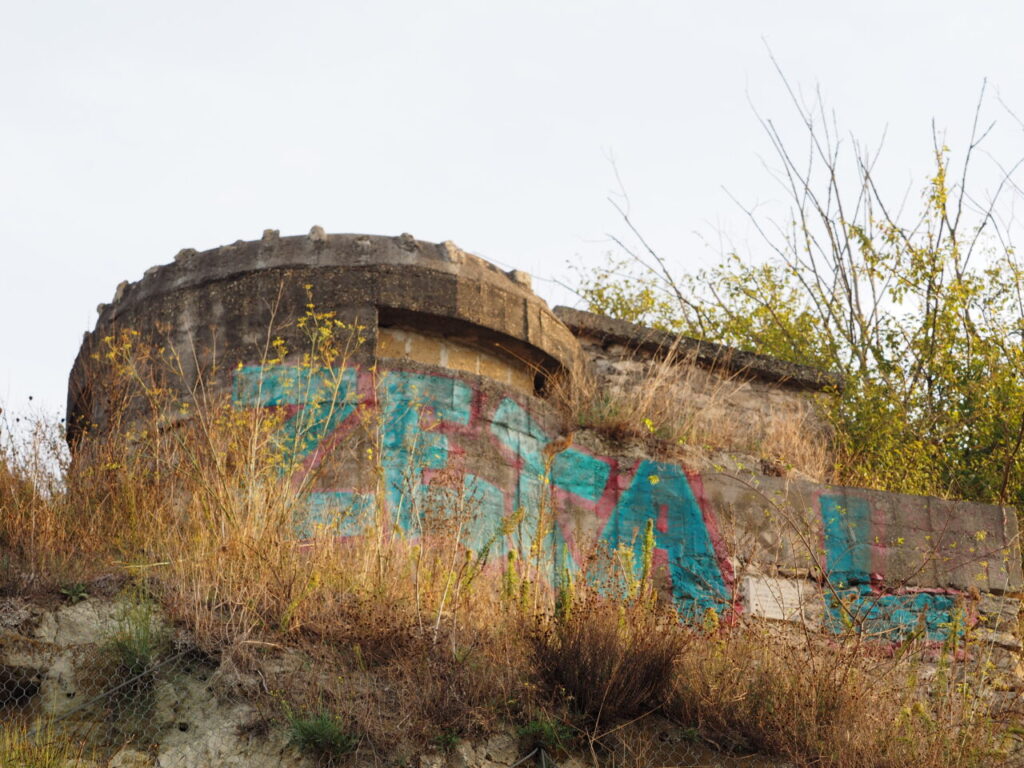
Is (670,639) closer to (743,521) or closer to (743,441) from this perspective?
(743,521)

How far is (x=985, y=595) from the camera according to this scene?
8.12m

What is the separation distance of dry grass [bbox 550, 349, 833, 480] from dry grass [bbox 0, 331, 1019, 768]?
6.04ft

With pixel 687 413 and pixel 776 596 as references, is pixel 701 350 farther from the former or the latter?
pixel 776 596

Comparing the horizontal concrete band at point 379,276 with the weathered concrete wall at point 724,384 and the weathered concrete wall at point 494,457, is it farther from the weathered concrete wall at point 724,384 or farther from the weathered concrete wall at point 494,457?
the weathered concrete wall at point 724,384

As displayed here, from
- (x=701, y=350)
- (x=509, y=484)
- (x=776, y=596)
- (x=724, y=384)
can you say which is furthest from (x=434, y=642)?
(x=701, y=350)

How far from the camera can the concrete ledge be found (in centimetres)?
1003

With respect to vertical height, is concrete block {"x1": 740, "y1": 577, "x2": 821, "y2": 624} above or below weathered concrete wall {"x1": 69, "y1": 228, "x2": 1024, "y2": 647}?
below

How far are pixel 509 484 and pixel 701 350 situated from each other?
9.78 feet

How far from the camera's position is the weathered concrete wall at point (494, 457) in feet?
25.2

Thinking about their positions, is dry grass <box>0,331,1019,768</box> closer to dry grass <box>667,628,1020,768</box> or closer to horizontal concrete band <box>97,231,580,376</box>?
dry grass <box>667,628,1020,768</box>

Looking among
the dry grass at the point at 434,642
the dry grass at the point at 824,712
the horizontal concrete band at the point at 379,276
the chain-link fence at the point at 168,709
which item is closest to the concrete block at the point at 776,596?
the dry grass at the point at 434,642

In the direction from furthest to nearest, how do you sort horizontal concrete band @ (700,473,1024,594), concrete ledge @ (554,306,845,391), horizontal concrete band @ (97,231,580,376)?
concrete ledge @ (554,306,845,391) → horizontal concrete band @ (97,231,580,376) → horizontal concrete band @ (700,473,1024,594)

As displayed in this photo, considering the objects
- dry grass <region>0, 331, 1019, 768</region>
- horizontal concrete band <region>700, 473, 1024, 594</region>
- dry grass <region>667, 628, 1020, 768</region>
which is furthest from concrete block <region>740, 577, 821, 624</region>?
dry grass <region>667, 628, 1020, 768</region>

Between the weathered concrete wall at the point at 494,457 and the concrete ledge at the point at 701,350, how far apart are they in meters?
1.15
